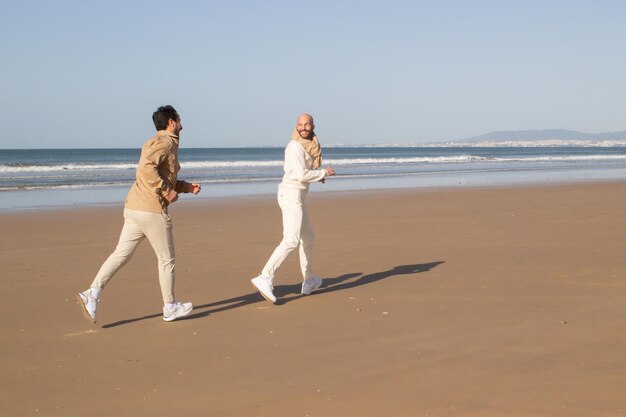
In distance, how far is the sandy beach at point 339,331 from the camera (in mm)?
4121

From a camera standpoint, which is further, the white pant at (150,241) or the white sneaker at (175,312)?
the white sneaker at (175,312)

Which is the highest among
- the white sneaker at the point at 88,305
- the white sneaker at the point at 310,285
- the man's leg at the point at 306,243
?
the man's leg at the point at 306,243

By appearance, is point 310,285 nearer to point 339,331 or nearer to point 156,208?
point 339,331

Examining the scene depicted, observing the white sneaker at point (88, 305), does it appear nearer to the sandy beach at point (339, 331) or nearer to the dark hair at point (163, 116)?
the sandy beach at point (339, 331)

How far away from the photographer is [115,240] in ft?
36.6

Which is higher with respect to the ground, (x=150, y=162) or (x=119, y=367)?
(x=150, y=162)

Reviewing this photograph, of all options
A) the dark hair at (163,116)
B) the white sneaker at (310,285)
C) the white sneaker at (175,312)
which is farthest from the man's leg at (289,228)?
the dark hair at (163,116)

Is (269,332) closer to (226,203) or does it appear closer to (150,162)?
(150,162)

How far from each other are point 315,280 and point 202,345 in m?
1.89

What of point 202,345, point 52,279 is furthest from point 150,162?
point 52,279

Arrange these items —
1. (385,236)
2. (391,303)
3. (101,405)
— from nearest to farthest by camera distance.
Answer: (101,405), (391,303), (385,236)

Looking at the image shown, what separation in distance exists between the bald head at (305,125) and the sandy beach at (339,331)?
1.45m

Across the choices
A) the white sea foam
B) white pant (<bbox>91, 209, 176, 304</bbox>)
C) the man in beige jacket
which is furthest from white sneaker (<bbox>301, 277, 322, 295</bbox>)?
the white sea foam

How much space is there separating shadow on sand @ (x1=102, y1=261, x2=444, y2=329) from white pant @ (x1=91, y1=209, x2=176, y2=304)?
35 centimetres
